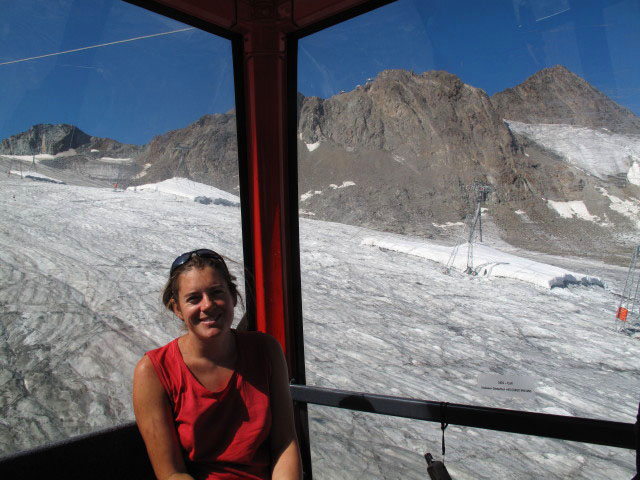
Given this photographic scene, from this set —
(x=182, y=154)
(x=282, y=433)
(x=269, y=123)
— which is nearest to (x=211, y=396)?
(x=282, y=433)

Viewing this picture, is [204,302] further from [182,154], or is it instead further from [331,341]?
[331,341]

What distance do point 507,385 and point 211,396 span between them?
1338 mm

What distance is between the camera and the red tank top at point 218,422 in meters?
1.08

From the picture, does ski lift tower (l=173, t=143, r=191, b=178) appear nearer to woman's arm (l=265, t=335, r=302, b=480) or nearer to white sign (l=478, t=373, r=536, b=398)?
woman's arm (l=265, t=335, r=302, b=480)

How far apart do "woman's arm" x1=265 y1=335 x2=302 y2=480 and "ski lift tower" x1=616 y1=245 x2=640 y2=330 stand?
1.51 meters

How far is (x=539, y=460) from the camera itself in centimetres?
205

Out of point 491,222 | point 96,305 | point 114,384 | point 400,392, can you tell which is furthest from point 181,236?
point 491,222

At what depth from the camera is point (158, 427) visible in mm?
1065

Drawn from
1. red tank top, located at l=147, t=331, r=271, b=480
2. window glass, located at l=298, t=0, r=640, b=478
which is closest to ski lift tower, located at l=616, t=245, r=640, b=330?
window glass, located at l=298, t=0, r=640, b=478

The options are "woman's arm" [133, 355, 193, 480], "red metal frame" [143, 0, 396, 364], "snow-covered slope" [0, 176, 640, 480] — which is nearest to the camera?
"woman's arm" [133, 355, 193, 480]

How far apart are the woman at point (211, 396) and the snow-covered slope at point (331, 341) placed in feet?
1.09

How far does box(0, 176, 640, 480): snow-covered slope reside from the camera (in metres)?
1.90

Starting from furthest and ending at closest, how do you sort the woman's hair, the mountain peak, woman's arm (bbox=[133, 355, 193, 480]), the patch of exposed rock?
the patch of exposed rock → the mountain peak → the woman's hair → woman's arm (bbox=[133, 355, 193, 480])

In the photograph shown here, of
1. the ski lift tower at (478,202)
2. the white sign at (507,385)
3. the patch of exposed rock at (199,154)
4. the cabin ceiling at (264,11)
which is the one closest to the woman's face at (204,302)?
the patch of exposed rock at (199,154)
